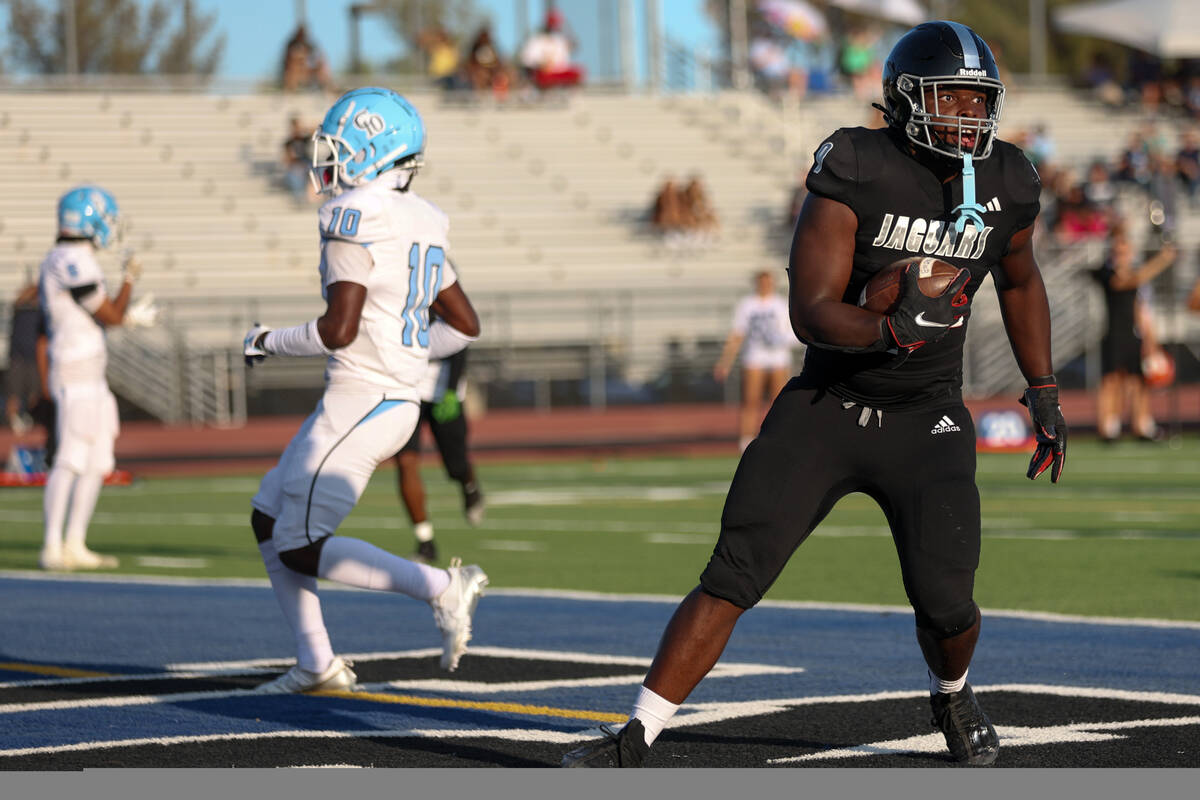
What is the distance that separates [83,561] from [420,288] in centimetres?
538

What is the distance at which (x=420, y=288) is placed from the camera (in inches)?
271

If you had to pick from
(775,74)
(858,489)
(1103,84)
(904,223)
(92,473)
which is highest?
(904,223)

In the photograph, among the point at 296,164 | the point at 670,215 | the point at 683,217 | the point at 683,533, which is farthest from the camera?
the point at 683,217

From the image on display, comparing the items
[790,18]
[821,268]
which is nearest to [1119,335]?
[821,268]

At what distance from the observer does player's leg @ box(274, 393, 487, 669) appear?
6543 mm

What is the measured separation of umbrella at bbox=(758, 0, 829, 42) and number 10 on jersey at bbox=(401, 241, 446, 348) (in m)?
34.0

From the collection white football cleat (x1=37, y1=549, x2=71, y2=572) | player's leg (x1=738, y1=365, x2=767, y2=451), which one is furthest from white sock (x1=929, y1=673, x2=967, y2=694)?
player's leg (x1=738, y1=365, x2=767, y2=451)

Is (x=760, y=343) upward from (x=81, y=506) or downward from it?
downward

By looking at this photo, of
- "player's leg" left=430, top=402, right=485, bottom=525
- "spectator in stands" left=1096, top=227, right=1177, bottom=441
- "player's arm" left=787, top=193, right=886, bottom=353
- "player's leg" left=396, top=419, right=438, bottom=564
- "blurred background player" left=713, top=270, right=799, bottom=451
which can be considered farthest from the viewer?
"blurred background player" left=713, top=270, right=799, bottom=451

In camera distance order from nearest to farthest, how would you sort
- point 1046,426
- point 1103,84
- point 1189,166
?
point 1046,426 < point 1189,166 < point 1103,84

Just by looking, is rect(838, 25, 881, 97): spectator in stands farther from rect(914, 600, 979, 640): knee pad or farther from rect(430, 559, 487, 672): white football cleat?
rect(914, 600, 979, 640): knee pad

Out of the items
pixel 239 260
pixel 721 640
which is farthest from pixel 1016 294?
pixel 239 260

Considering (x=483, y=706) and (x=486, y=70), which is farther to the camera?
(x=486, y=70)

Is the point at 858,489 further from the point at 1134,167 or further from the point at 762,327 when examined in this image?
the point at 1134,167
